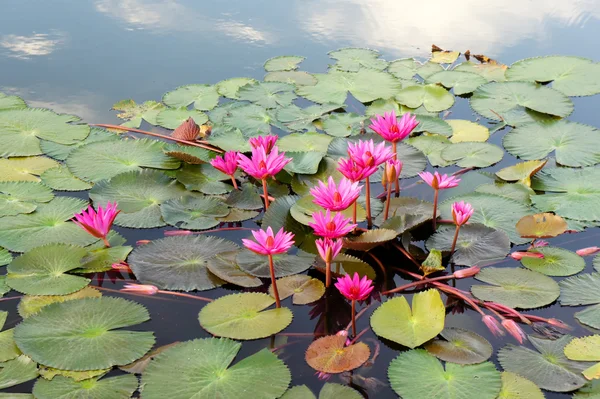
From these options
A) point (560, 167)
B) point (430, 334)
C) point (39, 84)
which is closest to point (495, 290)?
point (430, 334)

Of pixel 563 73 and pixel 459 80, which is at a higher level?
pixel 563 73

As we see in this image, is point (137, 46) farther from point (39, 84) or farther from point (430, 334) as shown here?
point (430, 334)

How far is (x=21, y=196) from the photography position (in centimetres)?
281

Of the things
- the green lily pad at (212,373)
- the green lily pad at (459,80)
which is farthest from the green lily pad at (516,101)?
the green lily pad at (212,373)

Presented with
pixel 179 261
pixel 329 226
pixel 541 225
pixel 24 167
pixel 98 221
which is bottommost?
pixel 24 167

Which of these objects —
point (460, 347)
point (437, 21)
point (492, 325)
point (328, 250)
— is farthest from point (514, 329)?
point (437, 21)

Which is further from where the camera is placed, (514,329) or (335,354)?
(514,329)

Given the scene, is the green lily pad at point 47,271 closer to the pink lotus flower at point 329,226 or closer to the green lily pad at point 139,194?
the green lily pad at point 139,194

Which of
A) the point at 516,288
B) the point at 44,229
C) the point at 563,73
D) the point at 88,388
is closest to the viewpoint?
the point at 88,388

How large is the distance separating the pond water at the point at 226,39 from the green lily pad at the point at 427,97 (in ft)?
0.36

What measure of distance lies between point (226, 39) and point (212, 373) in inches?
145

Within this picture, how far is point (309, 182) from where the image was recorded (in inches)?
115

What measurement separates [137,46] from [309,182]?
2586 mm

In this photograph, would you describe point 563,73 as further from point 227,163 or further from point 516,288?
point 227,163
